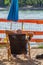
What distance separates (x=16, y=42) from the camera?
659 centimetres

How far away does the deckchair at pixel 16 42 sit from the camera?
6539 mm

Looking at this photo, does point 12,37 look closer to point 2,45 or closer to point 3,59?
point 3,59

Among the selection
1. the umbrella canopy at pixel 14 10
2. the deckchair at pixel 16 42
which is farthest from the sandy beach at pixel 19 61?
the umbrella canopy at pixel 14 10

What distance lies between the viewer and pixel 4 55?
731 cm

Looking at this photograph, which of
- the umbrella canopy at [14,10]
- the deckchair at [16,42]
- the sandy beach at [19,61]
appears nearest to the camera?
the sandy beach at [19,61]

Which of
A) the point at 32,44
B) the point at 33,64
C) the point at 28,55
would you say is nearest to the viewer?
the point at 33,64

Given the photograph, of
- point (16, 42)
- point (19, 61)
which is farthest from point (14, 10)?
point (19, 61)

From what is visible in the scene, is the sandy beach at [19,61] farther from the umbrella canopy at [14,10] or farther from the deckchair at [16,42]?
the umbrella canopy at [14,10]

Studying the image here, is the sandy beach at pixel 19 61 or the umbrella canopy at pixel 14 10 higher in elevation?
the umbrella canopy at pixel 14 10

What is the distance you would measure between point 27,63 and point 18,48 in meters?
0.52

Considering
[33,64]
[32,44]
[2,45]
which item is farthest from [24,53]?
[32,44]

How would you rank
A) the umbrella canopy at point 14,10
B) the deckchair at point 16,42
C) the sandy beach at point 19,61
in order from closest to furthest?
the sandy beach at point 19,61 < the deckchair at point 16,42 < the umbrella canopy at point 14,10

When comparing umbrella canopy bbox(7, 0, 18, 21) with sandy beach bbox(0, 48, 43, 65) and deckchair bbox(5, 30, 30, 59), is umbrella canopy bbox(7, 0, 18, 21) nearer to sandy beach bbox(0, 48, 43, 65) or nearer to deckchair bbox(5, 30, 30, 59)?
deckchair bbox(5, 30, 30, 59)

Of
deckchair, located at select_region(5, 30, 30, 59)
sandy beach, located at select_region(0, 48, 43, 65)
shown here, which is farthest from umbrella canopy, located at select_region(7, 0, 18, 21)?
sandy beach, located at select_region(0, 48, 43, 65)
